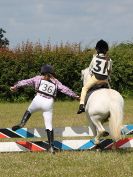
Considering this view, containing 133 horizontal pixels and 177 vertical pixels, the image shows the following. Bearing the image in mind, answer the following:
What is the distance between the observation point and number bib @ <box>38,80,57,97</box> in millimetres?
9539

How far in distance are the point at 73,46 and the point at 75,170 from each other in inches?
731

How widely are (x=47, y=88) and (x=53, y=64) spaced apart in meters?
15.5

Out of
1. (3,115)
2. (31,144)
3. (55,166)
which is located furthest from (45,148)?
(3,115)

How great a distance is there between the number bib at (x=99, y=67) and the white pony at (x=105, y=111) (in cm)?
47

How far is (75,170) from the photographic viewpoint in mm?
7766

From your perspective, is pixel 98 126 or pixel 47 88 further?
pixel 47 88

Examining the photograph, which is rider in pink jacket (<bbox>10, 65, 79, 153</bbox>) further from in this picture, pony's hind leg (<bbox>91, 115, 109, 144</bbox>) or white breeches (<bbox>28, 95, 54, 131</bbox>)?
pony's hind leg (<bbox>91, 115, 109, 144</bbox>)

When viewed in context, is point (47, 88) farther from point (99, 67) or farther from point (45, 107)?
point (99, 67)

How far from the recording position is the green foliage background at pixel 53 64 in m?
24.5

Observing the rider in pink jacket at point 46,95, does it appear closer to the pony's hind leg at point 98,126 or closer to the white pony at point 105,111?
the white pony at point 105,111

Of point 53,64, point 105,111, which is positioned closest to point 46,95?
point 105,111

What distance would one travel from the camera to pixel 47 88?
9.56 metres

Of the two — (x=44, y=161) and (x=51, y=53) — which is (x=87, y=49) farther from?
(x=44, y=161)

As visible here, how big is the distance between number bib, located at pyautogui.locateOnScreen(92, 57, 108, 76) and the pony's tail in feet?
3.34
